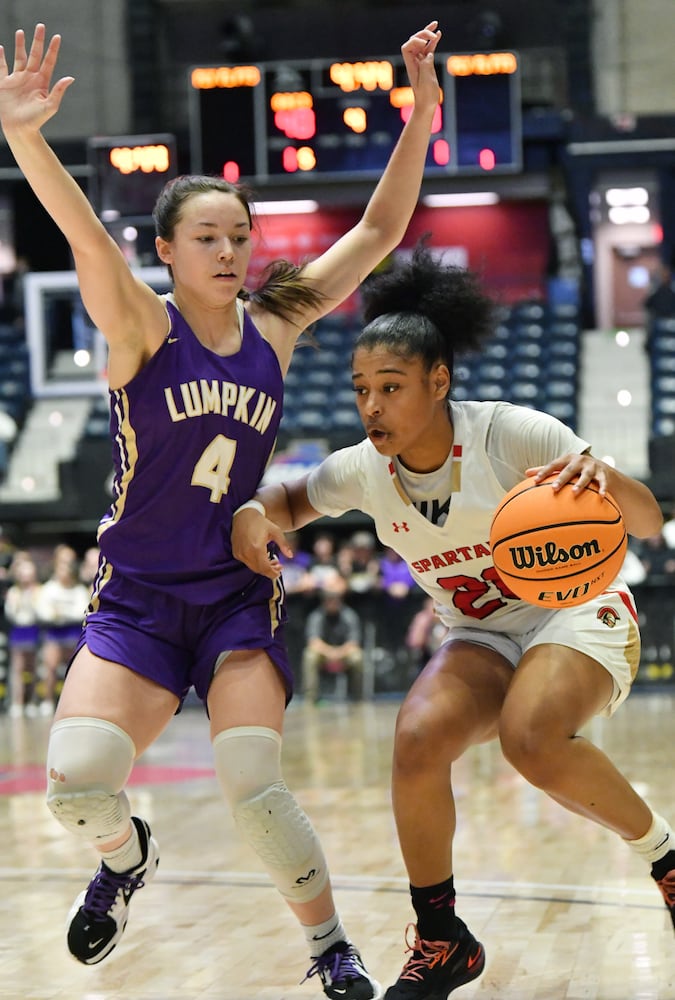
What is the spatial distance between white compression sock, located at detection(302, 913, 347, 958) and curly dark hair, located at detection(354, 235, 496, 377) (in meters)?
1.48

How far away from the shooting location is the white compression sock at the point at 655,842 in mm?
3590

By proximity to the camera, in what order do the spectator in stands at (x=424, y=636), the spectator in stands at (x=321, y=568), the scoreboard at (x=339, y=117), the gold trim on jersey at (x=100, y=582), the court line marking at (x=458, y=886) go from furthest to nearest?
the scoreboard at (x=339, y=117) < the spectator in stands at (x=321, y=568) < the spectator in stands at (x=424, y=636) < the court line marking at (x=458, y=886) < the gold trim on jersey at (x=100, y=582)

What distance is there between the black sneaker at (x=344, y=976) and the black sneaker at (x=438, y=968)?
63 millimetres

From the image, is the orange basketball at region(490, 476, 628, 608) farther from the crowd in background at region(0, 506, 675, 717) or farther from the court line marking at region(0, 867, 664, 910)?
the crowd in background at region(0, 506, 675, 717)

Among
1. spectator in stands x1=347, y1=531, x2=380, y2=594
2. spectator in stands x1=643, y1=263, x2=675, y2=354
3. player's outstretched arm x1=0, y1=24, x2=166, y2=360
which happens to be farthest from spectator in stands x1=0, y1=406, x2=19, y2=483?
player's outstretched arm x1=0, y1=24, x2=166, y2=360

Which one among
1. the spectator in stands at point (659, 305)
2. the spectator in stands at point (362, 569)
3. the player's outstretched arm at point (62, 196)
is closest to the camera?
the player's outstretched arm at point (62, 196)

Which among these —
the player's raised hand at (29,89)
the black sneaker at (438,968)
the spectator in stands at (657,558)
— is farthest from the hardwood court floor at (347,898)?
the spectator in stands at (657,558)

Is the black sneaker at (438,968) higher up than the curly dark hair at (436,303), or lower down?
lower down

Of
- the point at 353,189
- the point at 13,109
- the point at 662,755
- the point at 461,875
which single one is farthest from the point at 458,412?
the point at 353,189

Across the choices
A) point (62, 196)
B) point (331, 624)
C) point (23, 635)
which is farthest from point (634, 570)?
point (62, 196)

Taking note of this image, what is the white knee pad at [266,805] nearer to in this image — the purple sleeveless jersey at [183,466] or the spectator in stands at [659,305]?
the purple sleeveless jersey at [183,466]

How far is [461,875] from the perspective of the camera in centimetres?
526

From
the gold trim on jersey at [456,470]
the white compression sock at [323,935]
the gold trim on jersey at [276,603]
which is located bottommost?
the white compression sock at [323,935]

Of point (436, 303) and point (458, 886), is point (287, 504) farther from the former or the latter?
point (458, 886)
